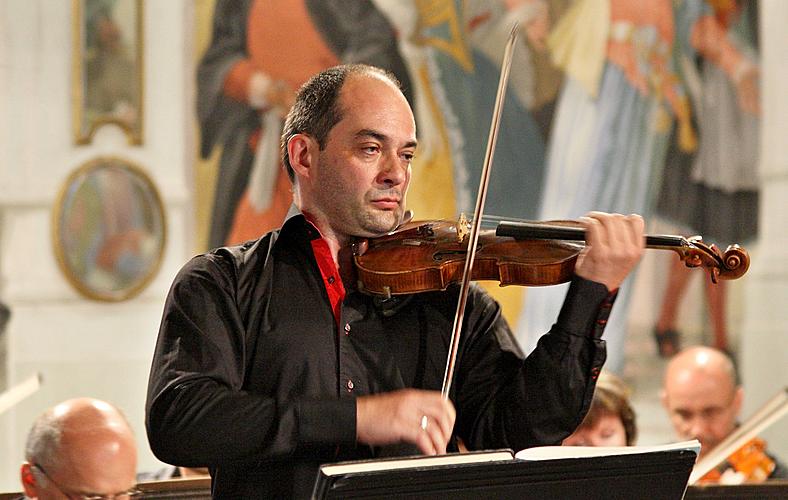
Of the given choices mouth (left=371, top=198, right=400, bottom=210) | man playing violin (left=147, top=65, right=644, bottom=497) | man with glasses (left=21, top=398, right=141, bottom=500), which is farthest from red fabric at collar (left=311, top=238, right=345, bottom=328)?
man with glasses (left=21, top=398, right=141, bottom=500)

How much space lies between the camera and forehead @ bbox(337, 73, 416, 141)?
2.23 m

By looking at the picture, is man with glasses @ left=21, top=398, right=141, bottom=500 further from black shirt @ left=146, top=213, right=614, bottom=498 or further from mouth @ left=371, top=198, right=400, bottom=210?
mouth @ left=371, top=198, right=400, bottom=210

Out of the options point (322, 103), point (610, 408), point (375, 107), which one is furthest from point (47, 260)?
point (375, 107)

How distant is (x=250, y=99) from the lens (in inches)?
233

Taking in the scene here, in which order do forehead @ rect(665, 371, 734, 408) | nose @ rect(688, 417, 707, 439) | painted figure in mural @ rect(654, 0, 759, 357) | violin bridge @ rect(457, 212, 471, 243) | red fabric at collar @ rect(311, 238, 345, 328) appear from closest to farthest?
red fabric at collar @ rect(311, 238, 345, 328) < violin bridge @ rect(457, 212, 471, 243) < nose @ rect(688, 417, 707, 439) < forehead @ rect(665, 371, 734, 408) < painted figure in mural @ rect(654, 0, 759, 357)

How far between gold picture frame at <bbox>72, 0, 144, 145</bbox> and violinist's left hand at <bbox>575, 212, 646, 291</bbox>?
4.06 metres

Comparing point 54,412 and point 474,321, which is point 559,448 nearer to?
point 474,321

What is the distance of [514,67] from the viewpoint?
629 cm

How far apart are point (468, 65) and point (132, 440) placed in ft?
11.9

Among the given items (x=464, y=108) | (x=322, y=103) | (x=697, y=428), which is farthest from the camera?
(x=464, y=108)

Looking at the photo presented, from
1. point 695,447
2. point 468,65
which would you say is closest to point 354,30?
point 468,65

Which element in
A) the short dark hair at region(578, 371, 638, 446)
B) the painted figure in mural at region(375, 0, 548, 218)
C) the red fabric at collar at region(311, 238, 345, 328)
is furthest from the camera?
the painted figure in mural at region(375, 0, 548, 218)

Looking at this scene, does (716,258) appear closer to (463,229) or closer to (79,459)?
(463,229)

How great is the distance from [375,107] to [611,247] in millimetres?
534
